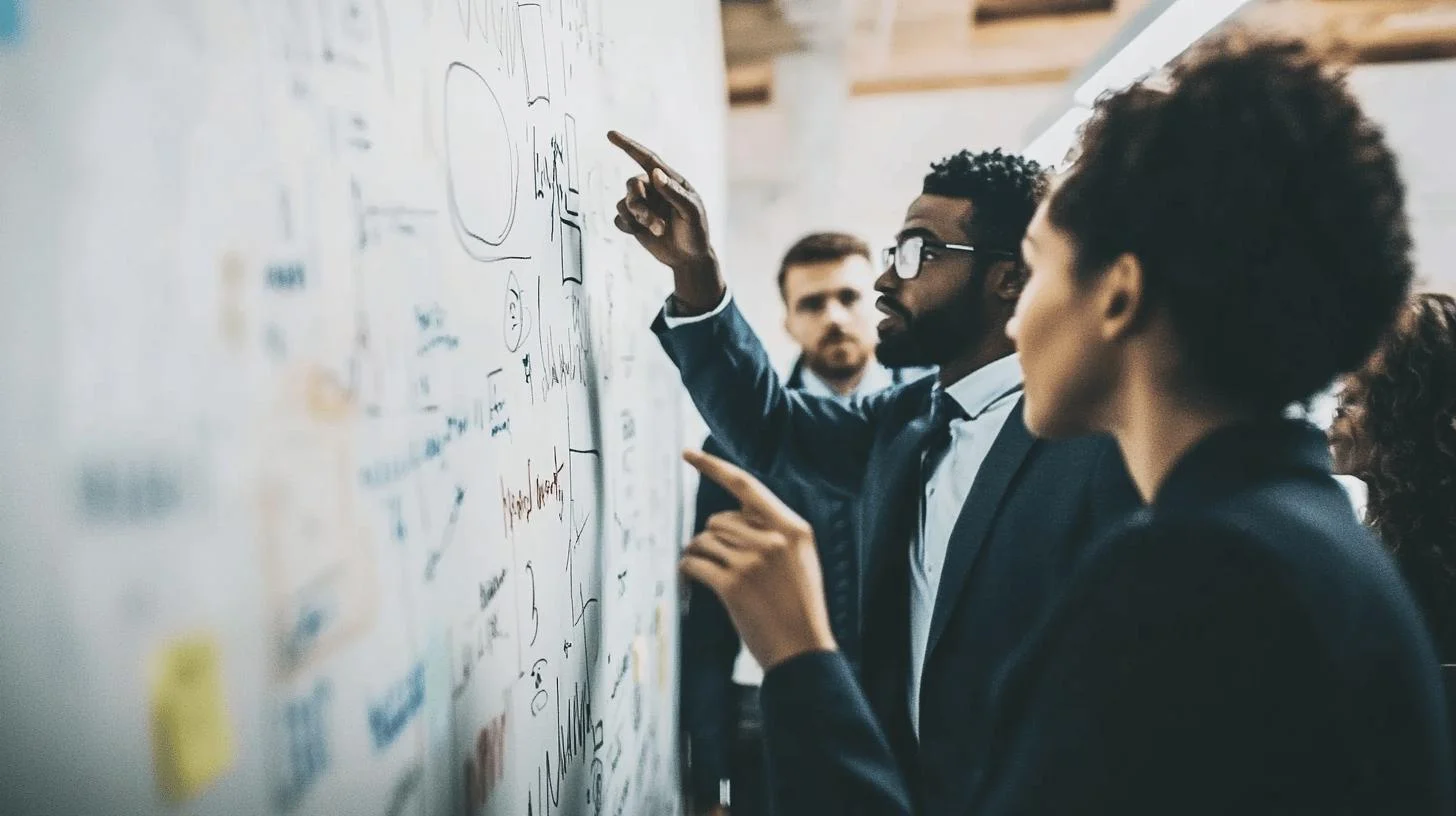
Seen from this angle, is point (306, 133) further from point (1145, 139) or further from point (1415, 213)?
point (1415, 213)

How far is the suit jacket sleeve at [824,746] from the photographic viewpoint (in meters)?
0.66

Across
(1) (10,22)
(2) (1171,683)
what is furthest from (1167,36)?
(1) (10,22)

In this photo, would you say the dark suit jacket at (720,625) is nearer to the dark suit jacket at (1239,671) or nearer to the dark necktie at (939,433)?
the dark necktie at (939,433)

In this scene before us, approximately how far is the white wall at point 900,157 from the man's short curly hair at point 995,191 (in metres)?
1.89

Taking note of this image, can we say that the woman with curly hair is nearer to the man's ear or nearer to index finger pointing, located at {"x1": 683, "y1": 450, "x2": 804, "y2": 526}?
the man's ear

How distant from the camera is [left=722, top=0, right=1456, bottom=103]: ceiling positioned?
271 cm

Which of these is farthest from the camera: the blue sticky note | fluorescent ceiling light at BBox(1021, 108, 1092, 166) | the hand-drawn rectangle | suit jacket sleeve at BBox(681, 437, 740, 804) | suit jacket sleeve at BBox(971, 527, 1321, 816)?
fluorescent ceiling light at BBox(1021, 108, 1092, 166)

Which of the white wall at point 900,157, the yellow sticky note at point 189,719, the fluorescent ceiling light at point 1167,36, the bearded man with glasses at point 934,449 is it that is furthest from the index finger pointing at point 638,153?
the white wall at point 900,157

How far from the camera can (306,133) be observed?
0.39m

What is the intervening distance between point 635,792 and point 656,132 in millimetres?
1031

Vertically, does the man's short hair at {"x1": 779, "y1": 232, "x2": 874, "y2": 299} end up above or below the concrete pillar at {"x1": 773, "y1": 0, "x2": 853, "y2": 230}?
below

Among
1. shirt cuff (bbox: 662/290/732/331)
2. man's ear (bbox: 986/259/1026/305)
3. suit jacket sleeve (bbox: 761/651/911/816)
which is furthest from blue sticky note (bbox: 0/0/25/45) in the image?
man's ear (bbox: 986/259/1026/305)

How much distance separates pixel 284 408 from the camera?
0.37 metres

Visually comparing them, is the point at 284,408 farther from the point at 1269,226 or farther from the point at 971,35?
the point at 971,35
